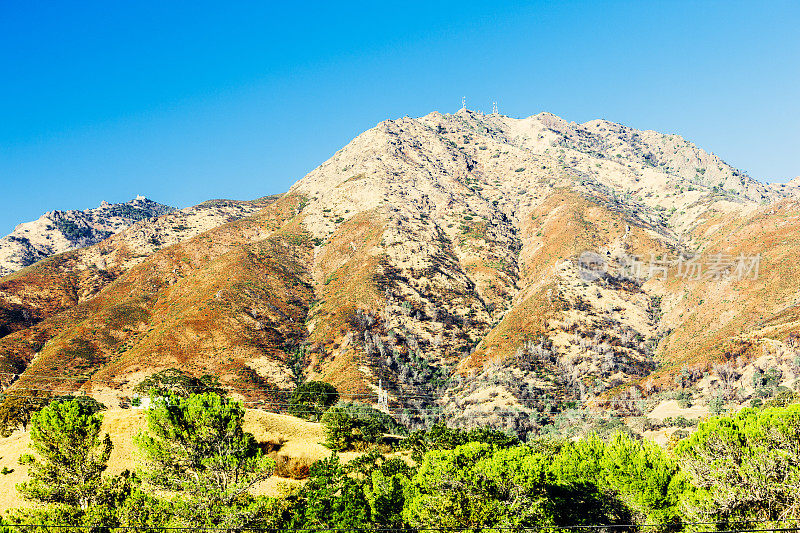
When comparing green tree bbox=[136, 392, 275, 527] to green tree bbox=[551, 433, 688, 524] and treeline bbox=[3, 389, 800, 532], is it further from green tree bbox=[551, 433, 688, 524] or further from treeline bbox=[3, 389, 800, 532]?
green tree bbox=[551, 433, 688, 524]

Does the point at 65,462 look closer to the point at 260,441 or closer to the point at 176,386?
the point at 260,441

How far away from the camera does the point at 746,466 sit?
1192 inches

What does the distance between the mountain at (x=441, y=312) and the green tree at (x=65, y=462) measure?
61044 mm

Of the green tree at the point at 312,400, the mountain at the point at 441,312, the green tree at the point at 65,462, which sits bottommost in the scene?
the green tree at the point at 65,462

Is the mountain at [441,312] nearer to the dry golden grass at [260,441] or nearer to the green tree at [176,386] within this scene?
the green tree at [176,386]

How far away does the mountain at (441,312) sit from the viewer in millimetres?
99062

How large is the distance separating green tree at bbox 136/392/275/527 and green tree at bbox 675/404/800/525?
27.0 m

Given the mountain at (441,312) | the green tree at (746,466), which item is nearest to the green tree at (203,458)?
the green tree at (746,466)

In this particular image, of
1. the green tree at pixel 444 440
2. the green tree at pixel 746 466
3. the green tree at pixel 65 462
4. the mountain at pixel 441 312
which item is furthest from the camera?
the mountain at pixel 441 312

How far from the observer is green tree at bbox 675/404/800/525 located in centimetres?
2880

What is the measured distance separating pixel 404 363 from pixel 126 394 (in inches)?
2275

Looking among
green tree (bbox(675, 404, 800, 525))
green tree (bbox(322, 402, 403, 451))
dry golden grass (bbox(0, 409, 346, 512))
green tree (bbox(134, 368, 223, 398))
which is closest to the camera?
green tree (bbox(675, 404, 800, 525))

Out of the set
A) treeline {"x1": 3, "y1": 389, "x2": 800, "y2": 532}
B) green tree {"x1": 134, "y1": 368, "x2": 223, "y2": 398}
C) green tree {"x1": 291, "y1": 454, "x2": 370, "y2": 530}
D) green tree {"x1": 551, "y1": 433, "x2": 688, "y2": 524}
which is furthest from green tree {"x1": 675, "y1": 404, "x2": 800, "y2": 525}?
green tree {"x1": 134, "y1": 368, "x2": 223, "y2": 398}

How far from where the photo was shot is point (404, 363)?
118m
